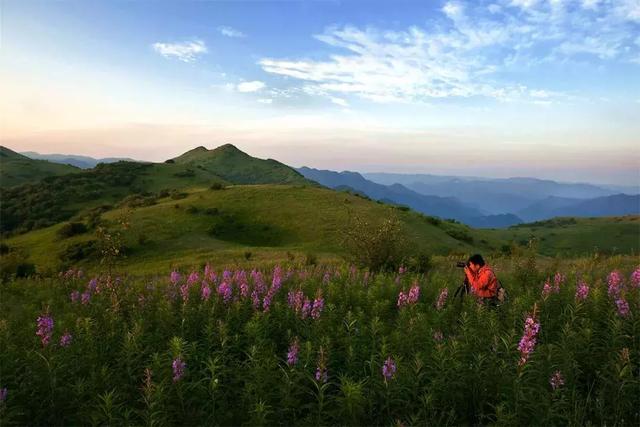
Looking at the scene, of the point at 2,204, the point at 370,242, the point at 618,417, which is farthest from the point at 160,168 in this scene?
the point at 618,417

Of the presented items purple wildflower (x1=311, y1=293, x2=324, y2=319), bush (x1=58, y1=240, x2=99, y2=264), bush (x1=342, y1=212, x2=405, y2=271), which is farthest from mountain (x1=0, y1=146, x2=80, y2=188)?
purple wildflower (x1=311, y1=293, x2=324, y2=319)

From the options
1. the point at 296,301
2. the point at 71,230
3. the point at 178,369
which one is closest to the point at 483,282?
the point at 296,301

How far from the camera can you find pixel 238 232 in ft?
134

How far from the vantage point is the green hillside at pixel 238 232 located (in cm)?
3098

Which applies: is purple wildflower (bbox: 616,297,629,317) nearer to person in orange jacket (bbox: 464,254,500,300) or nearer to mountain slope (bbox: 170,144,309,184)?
person in orange jacket (bbox: 464,254,500,300)

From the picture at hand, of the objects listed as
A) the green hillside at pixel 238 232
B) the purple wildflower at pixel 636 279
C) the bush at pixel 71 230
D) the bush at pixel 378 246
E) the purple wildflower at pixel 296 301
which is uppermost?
the purple wildflower at pixel 636 279

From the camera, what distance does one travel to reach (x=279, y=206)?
4575 centimetres

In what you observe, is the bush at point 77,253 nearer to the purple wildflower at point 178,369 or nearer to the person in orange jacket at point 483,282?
the person in orange jacket at point 483,282

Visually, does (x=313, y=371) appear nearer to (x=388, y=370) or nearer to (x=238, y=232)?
(x=388, y=370)

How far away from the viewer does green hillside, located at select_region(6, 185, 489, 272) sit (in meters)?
31.0

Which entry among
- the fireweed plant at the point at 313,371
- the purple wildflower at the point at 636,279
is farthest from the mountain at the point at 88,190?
the purple wildflower at the point at 636,279

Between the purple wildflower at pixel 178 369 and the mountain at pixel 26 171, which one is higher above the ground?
the purple wildflower at pixel 178 369

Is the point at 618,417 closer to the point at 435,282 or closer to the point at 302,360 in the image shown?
the point at 302,360

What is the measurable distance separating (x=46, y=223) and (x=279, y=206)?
34.9m
